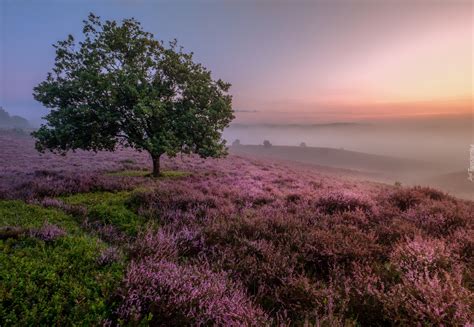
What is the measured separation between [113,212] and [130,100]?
7.45m

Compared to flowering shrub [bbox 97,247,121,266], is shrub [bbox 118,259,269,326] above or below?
below

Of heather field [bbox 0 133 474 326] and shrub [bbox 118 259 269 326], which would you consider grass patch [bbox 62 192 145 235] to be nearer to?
heather field [bbox 0 133 474 326]

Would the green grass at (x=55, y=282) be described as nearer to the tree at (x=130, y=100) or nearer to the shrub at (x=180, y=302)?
the shrub at (x=180, y=302)

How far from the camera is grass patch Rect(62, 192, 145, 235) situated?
660 cm

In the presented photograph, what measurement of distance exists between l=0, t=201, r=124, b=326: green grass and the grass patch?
6.30 ft

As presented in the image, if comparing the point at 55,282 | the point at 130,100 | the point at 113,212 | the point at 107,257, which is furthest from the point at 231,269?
the point at 130,100

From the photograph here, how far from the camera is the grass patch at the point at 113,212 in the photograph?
660cm

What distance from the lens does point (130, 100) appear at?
12.7 metres

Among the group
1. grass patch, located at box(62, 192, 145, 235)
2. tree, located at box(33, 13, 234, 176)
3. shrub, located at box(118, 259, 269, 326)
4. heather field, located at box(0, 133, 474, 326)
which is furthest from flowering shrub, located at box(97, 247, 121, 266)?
tree, located at box(33, 13, 234, 176)

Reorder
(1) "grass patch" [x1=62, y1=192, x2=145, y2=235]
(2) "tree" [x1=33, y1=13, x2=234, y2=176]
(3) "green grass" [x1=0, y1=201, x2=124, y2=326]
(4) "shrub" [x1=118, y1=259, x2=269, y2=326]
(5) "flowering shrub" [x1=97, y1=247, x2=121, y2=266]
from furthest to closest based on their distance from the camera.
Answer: (2) "tree" [x1=33, y1=13, x2=234, y2=176], (1) "grass patch" [x1=62, y1=192, x2=145, y2=235], (5) "flowering shrub" [x1=97, y1=247, x2=121, y2=266], (4) "shrub" [x1=118, y1=259, x2=269, y2=326], (3) "green grass" [x1=0, y1=201, x2=124, y2=326]

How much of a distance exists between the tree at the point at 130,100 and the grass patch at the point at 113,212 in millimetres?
4184

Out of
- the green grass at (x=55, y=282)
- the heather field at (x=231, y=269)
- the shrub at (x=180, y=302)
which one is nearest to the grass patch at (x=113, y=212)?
the heather field at (x=231, y=269)

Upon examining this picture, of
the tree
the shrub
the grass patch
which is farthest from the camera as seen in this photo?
the tree

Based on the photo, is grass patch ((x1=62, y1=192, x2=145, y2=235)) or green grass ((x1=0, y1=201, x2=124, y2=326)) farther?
grass patch ((x1=62, y1=192, x2=145, y2=235))
